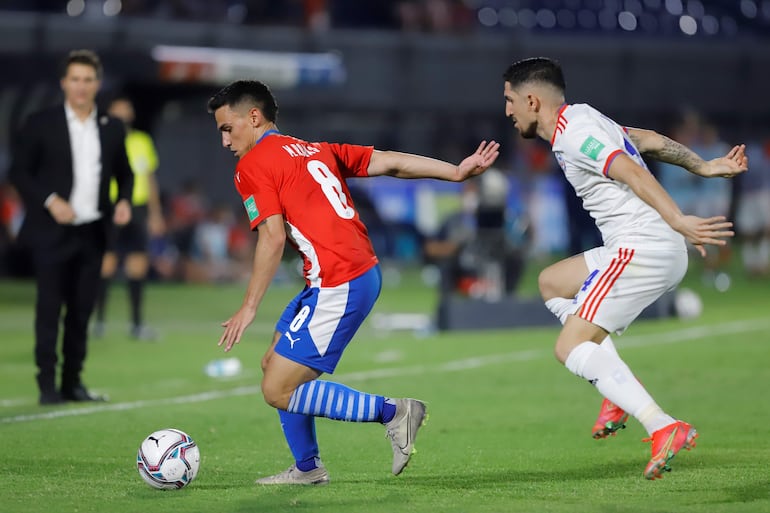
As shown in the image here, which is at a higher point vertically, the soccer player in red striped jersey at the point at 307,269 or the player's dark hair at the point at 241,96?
the player's dark hair at the point at 241,96

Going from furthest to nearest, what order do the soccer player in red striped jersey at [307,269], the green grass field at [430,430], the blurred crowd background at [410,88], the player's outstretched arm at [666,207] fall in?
the blurred crowd background at [410,88] → the soccer player in red striped jersey at [307,269] → the green grass field at [430,430] → the player's outstretched arm at [666,207]

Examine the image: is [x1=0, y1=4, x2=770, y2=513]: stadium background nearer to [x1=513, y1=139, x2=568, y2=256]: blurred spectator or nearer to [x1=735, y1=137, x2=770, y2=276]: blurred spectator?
[x1=513, y1=139, x2=568, y2=256]: blurred spectator

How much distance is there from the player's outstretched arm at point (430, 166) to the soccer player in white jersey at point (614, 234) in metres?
0.30

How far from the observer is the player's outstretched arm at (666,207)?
583 centimetres

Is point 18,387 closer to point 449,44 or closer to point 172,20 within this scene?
point 172,20

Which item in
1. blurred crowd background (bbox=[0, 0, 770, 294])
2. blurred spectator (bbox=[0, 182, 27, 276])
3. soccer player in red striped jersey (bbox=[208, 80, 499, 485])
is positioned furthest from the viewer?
blurred spectator (bbox=[0, 182, 27, 276])

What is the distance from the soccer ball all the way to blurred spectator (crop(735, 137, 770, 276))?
18997 mm

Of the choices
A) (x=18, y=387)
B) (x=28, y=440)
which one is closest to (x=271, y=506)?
(x=28, y=440)

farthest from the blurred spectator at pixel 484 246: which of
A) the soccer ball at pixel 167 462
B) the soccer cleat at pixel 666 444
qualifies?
the soccer cleat at pixel 666 444

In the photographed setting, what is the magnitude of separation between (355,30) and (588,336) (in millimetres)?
23097

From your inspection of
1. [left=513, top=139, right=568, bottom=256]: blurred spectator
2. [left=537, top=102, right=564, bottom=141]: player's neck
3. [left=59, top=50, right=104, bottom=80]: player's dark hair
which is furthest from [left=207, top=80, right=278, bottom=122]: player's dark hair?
[left=513, top=139, right=568, bottom=256]: blurred spectator

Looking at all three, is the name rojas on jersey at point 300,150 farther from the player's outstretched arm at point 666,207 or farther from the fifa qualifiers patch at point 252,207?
the player's outstretched arm at point 666,207

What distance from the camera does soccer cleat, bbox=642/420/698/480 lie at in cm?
571

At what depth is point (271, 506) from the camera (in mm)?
5789
